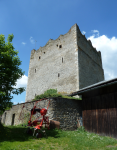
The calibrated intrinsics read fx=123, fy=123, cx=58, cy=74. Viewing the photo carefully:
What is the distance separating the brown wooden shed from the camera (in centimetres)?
755

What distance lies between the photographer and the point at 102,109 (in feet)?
27.1

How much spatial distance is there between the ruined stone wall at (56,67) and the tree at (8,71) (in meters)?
8.66

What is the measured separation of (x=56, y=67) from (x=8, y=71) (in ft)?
37.7

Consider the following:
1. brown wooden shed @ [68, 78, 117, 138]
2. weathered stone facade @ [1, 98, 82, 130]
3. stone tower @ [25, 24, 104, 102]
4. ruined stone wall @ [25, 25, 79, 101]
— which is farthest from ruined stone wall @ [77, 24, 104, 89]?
brown wooden shed @ [68, 78, 117, 138]

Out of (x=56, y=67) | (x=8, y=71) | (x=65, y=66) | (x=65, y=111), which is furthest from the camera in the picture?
(x=56, y=67)

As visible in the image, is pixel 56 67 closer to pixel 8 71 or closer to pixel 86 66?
pixel 86 66

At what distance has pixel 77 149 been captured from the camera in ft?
17.0

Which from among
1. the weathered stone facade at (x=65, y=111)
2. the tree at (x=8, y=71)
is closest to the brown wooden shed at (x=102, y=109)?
the weathered stone facade at (x=65, y=111)

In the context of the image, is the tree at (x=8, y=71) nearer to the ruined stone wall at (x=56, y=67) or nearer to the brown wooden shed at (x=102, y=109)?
the brown wooden shed at (x=102, y=109)

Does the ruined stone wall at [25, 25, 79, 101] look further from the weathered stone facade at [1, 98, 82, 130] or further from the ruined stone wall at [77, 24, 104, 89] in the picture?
the weathered stone facade at [1, 98, 82, 130]

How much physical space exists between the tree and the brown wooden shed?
16.5 feet

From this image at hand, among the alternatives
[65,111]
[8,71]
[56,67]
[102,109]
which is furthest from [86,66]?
[8,71]

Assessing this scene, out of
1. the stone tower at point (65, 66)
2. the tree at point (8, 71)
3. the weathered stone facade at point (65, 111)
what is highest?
the stone tower at point (65, 66)

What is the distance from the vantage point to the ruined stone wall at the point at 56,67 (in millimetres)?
16547
